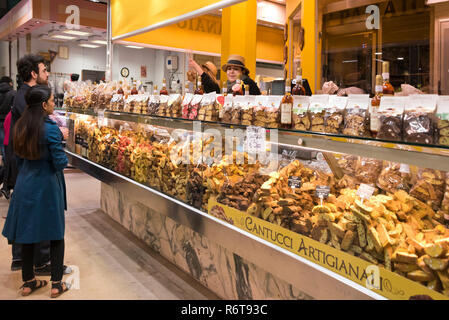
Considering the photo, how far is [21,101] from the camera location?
3.28 meters

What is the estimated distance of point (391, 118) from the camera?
1.56 meters

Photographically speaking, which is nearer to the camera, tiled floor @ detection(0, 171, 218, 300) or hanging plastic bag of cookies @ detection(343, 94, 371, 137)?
hanging plastic bag of cookies @ detection(343, 94, 371, 137)

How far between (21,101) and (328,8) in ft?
15.8

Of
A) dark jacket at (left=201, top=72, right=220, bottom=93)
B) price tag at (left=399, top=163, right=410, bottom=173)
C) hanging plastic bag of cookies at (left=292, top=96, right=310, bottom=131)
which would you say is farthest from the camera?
dark jacket at (left=201, top=72, right=220, bottom=93)

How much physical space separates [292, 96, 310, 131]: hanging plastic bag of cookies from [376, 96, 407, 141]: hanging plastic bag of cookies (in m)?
0.42

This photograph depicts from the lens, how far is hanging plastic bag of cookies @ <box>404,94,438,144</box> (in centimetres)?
146

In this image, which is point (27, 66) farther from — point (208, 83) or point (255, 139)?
point (255, 139)

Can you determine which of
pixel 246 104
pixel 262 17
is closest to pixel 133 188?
pixel 246 104

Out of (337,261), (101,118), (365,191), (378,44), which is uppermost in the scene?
(378,44)

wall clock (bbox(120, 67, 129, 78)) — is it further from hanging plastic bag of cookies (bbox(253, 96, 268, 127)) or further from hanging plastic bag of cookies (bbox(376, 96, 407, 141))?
hanging plastic bag of cookies (bbox(376, 96, 407, 141))

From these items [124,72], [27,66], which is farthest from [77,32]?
[27,66]

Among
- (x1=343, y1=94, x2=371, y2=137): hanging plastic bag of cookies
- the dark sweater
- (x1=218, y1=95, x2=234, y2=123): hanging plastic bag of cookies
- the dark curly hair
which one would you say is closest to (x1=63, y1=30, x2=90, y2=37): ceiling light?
the dark sweater

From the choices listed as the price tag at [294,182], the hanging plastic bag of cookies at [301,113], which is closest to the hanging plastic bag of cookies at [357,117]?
the hanging plastic bag of cookies at [301,113]

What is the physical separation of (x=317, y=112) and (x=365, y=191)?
433 mm
